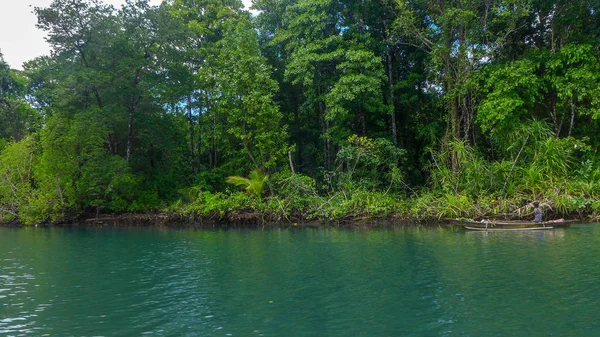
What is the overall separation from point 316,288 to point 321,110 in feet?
59.1

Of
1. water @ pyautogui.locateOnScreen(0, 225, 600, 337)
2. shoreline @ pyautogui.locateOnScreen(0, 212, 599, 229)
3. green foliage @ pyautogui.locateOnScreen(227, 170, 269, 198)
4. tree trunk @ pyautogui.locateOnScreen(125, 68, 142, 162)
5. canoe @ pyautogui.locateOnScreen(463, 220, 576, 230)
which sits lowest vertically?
water @ pyautogui.locateOnScreen(0, 225, 600, 337)

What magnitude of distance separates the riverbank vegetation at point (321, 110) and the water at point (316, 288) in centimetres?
611

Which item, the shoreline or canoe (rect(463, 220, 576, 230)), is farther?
the shoreline

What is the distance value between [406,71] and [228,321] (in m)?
22.3

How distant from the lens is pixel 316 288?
8836 millimetres

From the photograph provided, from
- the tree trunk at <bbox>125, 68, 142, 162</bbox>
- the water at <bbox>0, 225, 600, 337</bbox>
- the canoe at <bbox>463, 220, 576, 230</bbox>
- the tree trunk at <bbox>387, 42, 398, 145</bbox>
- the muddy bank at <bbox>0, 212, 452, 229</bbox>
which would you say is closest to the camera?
the water at <bbox>0, 225, 600, 337</bbox>

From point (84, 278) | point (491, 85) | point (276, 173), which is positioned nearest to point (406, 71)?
point (491, 85)

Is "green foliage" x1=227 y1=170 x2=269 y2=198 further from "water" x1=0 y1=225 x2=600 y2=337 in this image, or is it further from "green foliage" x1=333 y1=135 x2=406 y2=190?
"water" x1=0 y1=225 x2=600 y2=337

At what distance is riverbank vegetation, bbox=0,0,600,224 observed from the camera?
2027 cm

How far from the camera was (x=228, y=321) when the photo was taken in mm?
6984

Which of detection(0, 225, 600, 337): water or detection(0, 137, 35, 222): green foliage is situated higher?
detection(0, 137, 35, 222): green foliage

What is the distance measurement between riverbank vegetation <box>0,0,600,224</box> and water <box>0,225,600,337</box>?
6.11 meters

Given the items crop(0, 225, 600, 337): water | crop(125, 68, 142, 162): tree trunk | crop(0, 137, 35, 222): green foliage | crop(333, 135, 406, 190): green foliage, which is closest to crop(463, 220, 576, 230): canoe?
crop(0, 225, 600, 337): water

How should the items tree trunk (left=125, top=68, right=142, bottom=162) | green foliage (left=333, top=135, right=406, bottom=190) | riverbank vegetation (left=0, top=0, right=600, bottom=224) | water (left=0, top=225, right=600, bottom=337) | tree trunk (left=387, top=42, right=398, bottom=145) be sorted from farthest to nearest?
tree trunk (left=125, top=68, right=142, bottom=162) < tree trunk (left=387, top=42, right=398, bottom=145) < green foliage (left=333, top=135, right=406, bottom=190) < riverbank vegetation (left=0, top=0, right=600, bottom=224) < water (left=0, top=225, right=600, bottom=337)
